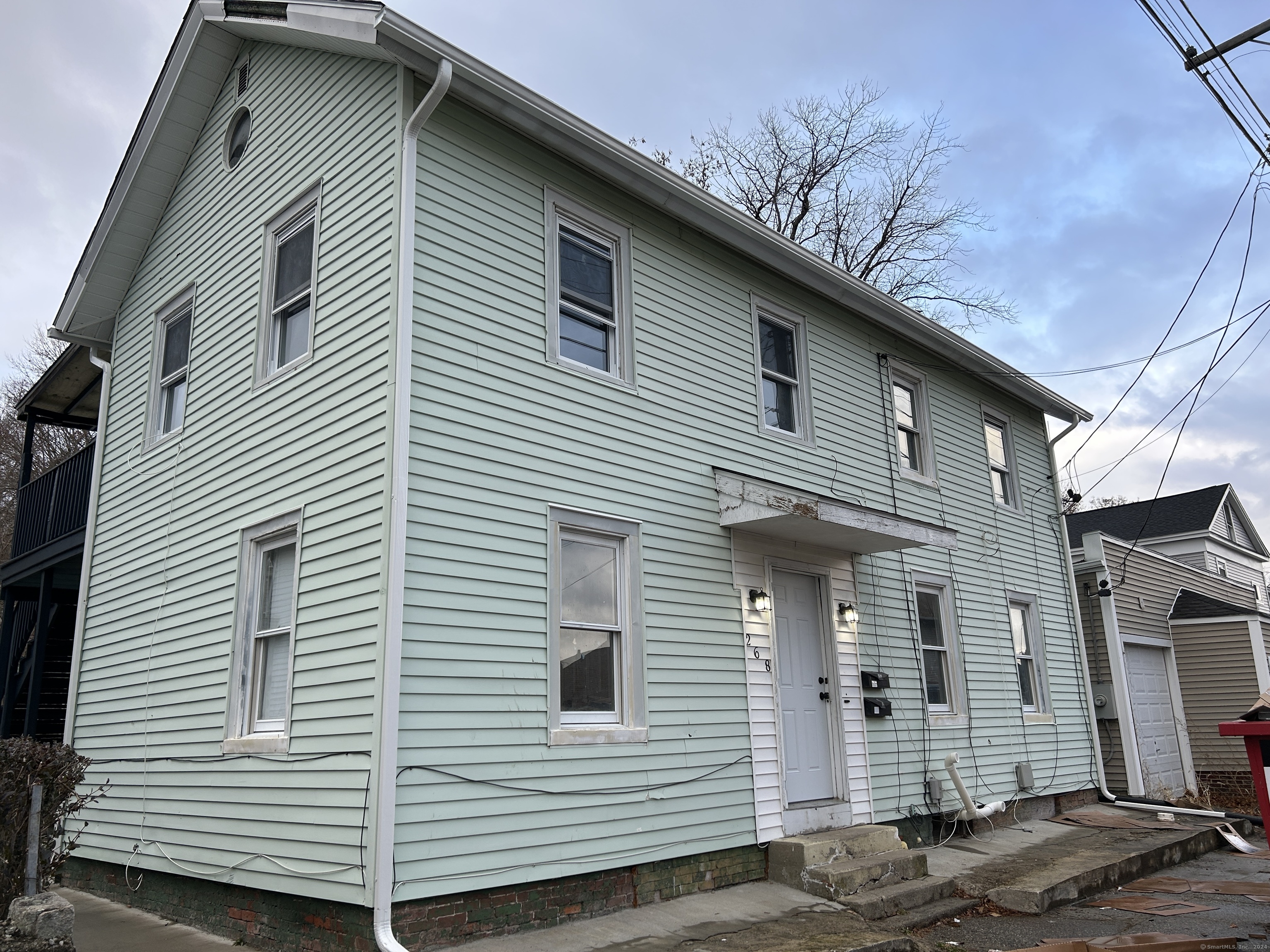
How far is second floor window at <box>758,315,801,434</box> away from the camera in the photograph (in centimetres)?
958

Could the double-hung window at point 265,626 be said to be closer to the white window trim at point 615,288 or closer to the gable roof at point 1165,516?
the white window trim at point 615,288

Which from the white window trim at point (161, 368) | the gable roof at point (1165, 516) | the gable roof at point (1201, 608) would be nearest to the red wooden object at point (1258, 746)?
the white window trim at point (161, 368)

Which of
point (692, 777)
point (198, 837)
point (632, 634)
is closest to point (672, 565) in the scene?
point (632, 634)

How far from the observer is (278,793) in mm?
6336

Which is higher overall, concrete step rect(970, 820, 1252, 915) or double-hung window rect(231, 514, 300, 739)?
double-hung window rect(231, 514, 300, 739)

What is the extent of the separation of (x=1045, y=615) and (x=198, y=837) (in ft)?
36.1

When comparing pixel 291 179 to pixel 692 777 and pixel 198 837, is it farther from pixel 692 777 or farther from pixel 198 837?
pixel 692 777

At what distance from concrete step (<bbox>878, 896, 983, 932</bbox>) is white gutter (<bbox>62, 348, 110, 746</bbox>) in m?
8.03

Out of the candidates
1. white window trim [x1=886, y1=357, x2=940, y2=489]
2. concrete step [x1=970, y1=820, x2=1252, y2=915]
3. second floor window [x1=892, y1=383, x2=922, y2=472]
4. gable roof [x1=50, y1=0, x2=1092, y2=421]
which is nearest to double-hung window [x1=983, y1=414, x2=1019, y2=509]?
gable roof [x1=50, y1=0, x2=1092, y2=421]

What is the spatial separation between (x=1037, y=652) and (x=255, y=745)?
1035 cm

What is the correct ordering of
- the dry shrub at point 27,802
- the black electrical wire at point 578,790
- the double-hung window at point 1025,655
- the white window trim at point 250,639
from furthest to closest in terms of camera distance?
the double-hung window at point 1025,655 < the white window trim at point 250,639 < the dry shrub at point 27,802 < the black electrical wire at point 578,790

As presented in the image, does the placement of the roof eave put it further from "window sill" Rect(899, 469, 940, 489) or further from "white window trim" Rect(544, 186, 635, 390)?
"window sill" Rect(899, 469, 940, 489)

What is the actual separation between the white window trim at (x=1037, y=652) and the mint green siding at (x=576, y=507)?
1904 millimetres

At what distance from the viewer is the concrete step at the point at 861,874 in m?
7.27
